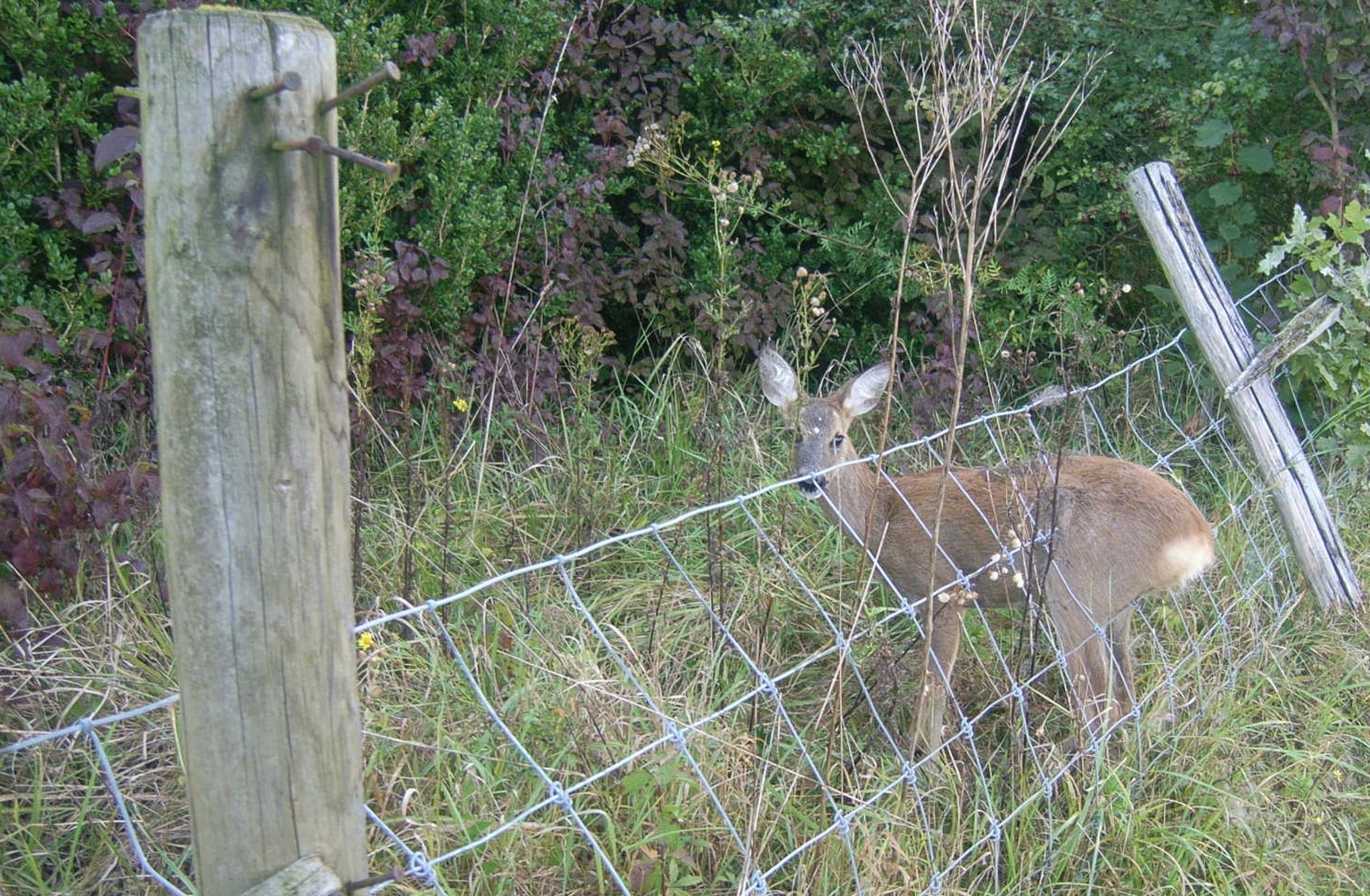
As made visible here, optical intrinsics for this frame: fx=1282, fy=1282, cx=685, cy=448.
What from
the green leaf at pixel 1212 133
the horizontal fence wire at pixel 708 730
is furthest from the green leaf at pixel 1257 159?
the horizontal fence wire at pixel 708 730

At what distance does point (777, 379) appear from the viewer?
16.1 feet

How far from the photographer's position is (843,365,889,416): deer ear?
15.3 feet

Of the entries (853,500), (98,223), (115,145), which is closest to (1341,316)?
(853,500)

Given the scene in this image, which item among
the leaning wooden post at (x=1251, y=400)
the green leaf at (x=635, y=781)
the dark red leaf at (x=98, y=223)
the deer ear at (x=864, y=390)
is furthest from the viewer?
the deer ear at (x=864, y=390)

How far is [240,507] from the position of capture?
162 centimetres

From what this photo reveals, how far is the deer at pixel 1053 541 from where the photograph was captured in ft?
12.6

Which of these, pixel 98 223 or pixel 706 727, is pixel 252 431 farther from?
pixel 98 223

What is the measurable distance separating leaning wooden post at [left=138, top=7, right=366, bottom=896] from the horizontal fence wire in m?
0.25

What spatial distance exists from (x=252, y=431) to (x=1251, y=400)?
372 centimetres

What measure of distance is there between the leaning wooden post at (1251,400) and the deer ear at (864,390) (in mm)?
1056

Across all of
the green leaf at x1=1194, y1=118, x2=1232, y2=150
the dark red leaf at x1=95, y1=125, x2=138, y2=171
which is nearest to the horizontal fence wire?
the dark red leaf at x1=95, y1=125, x2=138, y2=171

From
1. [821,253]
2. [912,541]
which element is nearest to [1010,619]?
[912,541]

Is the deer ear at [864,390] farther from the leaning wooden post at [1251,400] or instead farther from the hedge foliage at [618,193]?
the leaning wooden post at [1251,400]

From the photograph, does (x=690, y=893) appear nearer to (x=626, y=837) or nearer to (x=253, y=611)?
(x=626, y=837)
